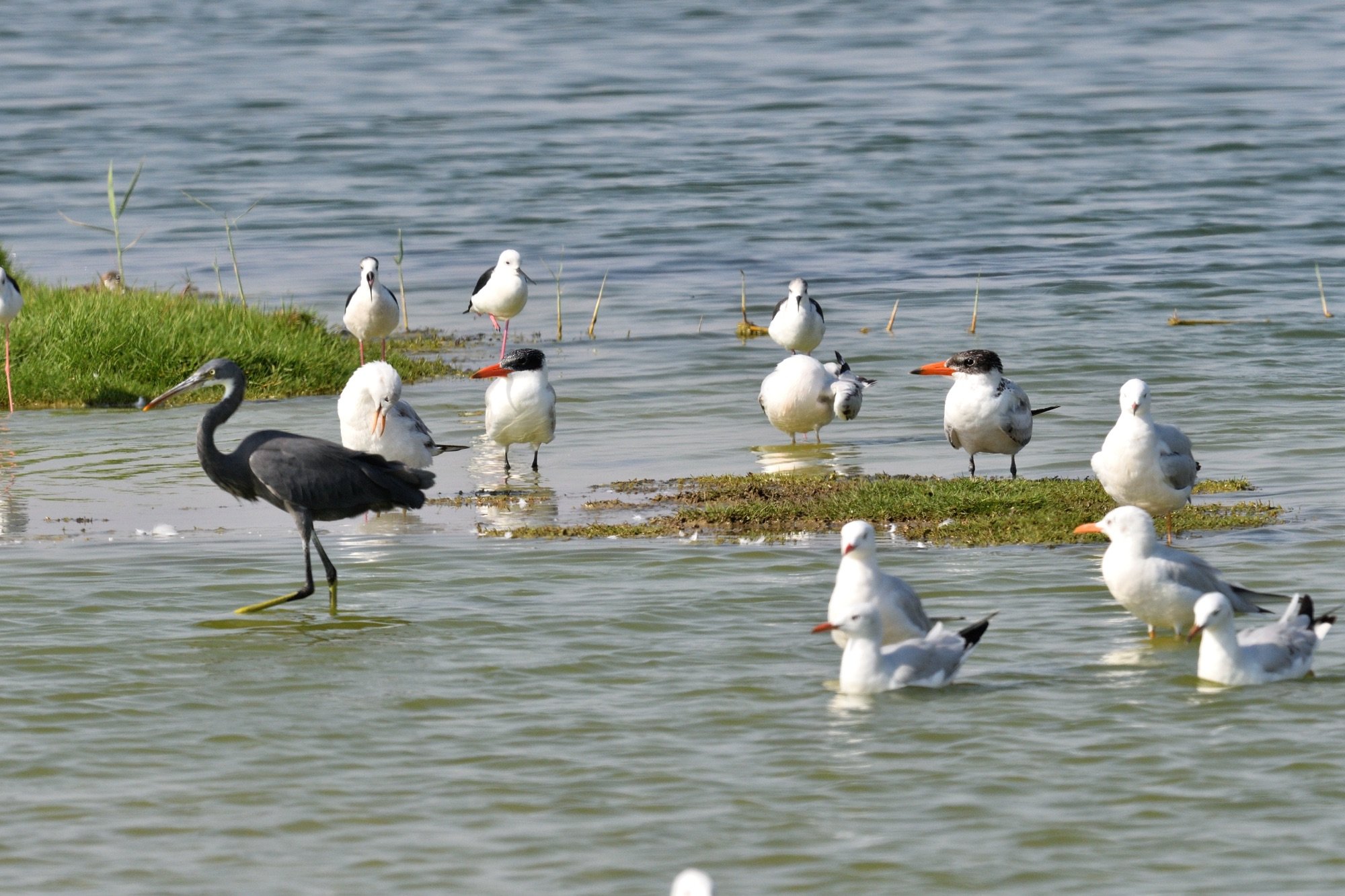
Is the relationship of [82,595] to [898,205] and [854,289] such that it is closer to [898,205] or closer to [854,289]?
[854,289]

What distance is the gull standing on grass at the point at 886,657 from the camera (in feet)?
31.5

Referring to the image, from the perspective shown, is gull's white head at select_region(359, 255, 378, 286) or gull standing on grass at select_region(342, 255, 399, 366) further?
gull's white head at select_region(359, 255, 378, 286)

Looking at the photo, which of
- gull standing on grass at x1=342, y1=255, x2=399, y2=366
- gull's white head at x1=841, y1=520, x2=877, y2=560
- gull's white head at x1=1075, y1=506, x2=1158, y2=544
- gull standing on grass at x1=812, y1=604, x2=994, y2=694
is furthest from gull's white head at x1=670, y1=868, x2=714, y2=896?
gull standing on grass at x1=342, y1=255, x2=399, y2=366

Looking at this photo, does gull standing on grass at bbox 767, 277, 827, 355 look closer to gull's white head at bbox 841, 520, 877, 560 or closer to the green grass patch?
the green grass patch

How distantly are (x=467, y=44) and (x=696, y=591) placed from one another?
4770cm

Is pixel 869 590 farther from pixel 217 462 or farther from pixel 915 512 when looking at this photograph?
pixel 217 462

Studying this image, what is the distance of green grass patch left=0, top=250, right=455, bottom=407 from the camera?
1886cm

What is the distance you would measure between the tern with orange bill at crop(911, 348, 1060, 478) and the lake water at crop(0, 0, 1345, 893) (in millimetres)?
684

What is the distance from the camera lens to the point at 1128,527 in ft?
34.8

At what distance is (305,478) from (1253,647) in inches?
215

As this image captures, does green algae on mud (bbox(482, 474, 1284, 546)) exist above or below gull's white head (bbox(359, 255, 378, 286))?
below

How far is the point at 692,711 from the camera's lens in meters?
9.62

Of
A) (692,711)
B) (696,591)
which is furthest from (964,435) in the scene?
(692,711)

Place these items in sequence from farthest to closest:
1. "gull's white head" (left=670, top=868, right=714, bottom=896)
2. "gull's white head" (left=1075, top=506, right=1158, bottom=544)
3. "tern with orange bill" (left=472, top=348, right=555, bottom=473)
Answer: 1. "tern with orange bill" (left=472, top=348, right=555, bottom=473)
2. "gull's white head" (left=1075, top=506, right=1158, bottom=544)
3. "gull's white head" (left=670, top=868, right=714, bottom=896)
